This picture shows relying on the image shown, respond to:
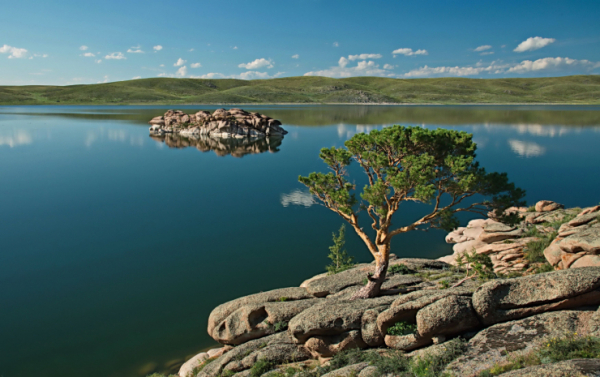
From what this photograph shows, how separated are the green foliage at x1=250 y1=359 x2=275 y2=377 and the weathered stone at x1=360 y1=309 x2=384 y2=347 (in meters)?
4.07

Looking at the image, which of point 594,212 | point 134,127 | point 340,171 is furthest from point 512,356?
point 134,127

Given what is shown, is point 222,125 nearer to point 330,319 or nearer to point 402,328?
point 330,319

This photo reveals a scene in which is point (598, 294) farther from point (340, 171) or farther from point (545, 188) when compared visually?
point (545, 188)

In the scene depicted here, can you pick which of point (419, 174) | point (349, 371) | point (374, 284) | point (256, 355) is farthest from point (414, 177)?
point (256, 355)

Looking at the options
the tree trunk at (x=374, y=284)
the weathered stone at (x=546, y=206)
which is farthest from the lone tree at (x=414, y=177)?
the weathered stone at (x=546, y=206)

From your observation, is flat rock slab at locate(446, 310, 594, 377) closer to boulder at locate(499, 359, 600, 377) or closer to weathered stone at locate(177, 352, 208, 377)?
boulder at locate(499, 359, 600, 377)

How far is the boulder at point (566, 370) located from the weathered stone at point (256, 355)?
9082 mm

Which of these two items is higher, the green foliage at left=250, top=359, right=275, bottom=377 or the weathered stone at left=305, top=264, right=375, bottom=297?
the weathered stone at left=305, top=264, right=375, bottom=297

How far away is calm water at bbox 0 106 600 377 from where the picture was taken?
20.5 metres

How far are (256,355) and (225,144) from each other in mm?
83346

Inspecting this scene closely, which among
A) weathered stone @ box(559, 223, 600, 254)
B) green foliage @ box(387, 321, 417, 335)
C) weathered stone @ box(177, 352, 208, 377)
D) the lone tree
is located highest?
the lone tree

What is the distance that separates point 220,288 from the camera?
25547 millimetres

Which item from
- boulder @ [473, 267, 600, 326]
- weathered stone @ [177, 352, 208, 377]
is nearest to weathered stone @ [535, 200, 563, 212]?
boulder @ [473, 267, 600, 326]

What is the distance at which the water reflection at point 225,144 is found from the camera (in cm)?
8375
